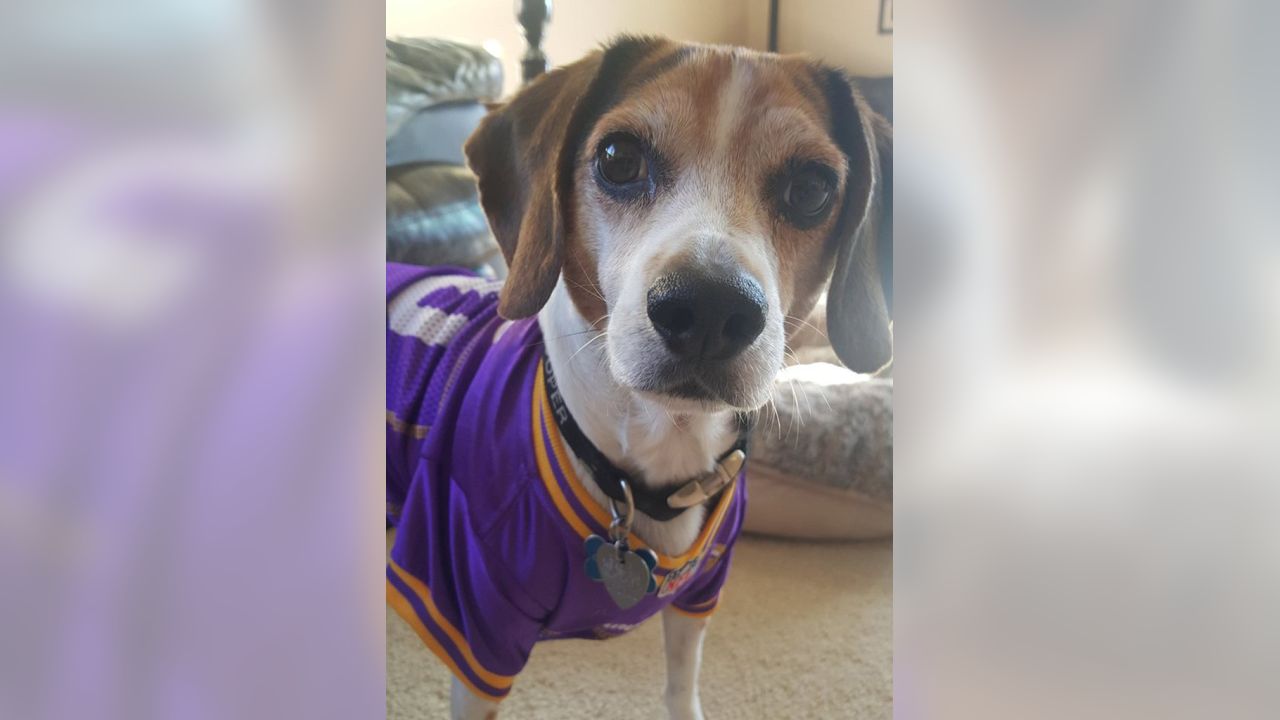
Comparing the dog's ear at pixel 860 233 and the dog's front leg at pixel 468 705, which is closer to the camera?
the dog's ear at pixel 860 233

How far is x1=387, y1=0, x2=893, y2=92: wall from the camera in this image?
18.6 inches

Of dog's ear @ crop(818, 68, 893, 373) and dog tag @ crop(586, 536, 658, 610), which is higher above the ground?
dog's ear @ crop(818, 68, 893, 373)

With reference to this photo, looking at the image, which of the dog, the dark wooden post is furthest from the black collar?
the dark wooden post

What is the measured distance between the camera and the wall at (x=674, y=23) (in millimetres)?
471

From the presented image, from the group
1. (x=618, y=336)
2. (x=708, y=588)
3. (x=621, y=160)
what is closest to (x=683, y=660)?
(x=708, y=588)

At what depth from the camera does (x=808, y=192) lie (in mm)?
564

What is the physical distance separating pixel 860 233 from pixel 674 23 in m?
0.18

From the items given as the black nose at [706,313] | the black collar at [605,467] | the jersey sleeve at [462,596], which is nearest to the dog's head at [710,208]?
the black nose at [706,313]

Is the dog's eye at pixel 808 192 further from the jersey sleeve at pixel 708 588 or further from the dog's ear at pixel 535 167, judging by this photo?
the jersey sleeve at pixel 708 588
